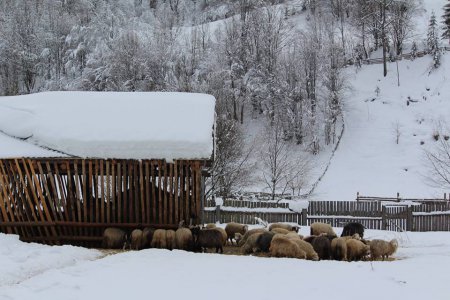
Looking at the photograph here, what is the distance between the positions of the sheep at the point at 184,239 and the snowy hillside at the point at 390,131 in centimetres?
2333

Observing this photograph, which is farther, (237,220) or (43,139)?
(237,220)

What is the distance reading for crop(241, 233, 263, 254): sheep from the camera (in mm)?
13250

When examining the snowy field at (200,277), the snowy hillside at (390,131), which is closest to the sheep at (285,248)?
the snowy field at (200,277)

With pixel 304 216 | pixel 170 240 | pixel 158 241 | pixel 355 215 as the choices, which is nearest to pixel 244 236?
pixel 170 240

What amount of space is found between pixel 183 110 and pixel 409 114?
1360 inches

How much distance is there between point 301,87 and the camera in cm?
4750

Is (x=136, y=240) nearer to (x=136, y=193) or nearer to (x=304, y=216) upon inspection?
(x=136, y=193)

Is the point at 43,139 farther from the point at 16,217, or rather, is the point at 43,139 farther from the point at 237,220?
the point at 237,220

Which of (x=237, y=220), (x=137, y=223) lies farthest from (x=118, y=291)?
(x=237, y=220)

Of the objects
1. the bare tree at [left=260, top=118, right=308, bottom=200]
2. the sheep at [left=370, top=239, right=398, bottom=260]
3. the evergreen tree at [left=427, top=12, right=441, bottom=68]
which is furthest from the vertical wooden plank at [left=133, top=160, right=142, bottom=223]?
the evergreen tree at [left=427, top=12, right=441, bottom=68]

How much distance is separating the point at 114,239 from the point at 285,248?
472cm

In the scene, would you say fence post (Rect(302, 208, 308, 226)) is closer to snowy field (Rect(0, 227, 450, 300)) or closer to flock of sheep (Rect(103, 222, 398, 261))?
flock of sheep (Rect(103, 222, 398, 261))

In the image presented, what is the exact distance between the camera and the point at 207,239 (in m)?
13.3

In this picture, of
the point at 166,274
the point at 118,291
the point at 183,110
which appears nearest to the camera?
the point at 118,291
